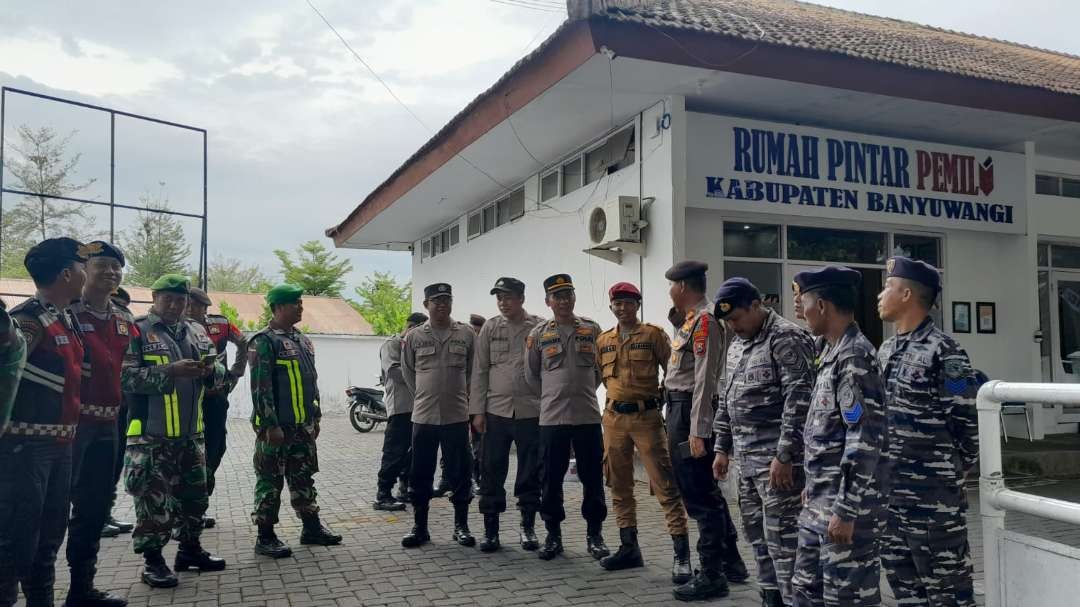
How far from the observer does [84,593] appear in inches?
171

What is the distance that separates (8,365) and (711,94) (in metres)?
6.84

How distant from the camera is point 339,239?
1841 cm

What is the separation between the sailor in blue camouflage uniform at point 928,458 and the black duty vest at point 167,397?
4.21 meters

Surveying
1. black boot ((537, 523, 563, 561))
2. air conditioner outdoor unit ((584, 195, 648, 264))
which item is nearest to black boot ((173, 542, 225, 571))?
black boot ((537, 523, 563, 561))

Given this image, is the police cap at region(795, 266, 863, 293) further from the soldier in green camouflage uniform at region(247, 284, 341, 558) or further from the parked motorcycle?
the parked motorcycle

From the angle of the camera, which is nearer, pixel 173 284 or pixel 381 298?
pixel 173 284

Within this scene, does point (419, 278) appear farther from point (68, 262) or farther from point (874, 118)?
point (68, 262)

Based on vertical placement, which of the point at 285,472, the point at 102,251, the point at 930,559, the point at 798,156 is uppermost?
the point at 798,156

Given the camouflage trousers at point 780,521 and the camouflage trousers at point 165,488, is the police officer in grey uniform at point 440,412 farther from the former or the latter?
the camouflage trousers at point 780,521

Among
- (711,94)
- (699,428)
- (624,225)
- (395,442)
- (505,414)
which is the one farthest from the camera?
(624,225)

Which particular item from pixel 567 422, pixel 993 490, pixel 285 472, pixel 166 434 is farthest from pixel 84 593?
pixel 993 490

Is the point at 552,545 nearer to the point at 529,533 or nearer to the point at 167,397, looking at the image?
the point at 529,533

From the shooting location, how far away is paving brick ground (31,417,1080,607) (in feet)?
15.0

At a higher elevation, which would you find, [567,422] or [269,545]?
[567,422]
